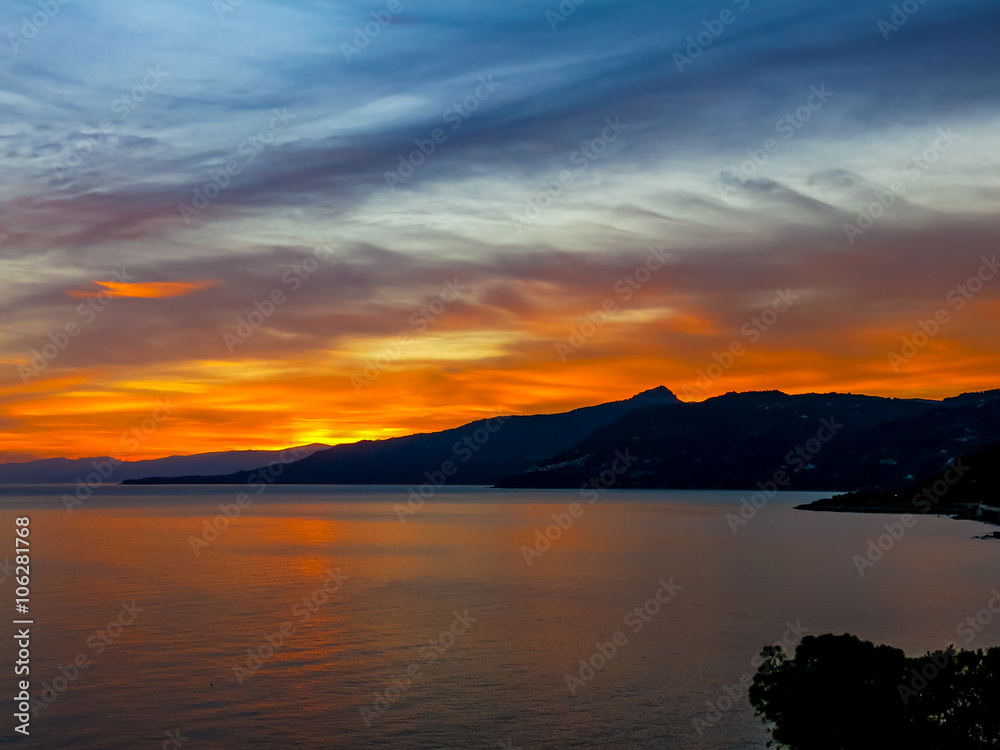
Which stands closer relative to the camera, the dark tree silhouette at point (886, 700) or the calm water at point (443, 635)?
the dark tree silhouette at point (886, 700)

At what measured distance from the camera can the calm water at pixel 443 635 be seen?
34062 mm

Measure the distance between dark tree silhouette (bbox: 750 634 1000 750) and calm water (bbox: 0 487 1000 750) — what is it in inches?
224

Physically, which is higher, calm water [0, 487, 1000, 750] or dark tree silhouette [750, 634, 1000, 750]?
dark tree silhouette [750, 634, 1000, 750]

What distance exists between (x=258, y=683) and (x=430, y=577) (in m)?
42.6

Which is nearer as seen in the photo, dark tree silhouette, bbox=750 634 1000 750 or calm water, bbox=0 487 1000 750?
dark tree silhouette, bbox=750 634 1000 750

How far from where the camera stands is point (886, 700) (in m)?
A: 26.9

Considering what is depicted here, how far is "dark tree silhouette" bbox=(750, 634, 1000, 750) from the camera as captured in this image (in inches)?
1030

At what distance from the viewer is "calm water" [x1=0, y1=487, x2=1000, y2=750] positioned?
34.1 m

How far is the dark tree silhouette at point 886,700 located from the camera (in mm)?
26172

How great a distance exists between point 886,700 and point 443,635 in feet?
97.1

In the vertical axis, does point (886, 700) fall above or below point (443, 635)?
above

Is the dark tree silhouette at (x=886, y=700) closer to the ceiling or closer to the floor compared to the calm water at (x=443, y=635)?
closer to the ceiling

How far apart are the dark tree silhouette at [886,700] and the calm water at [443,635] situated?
568cm

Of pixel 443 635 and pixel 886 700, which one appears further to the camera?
pixel 443 635
